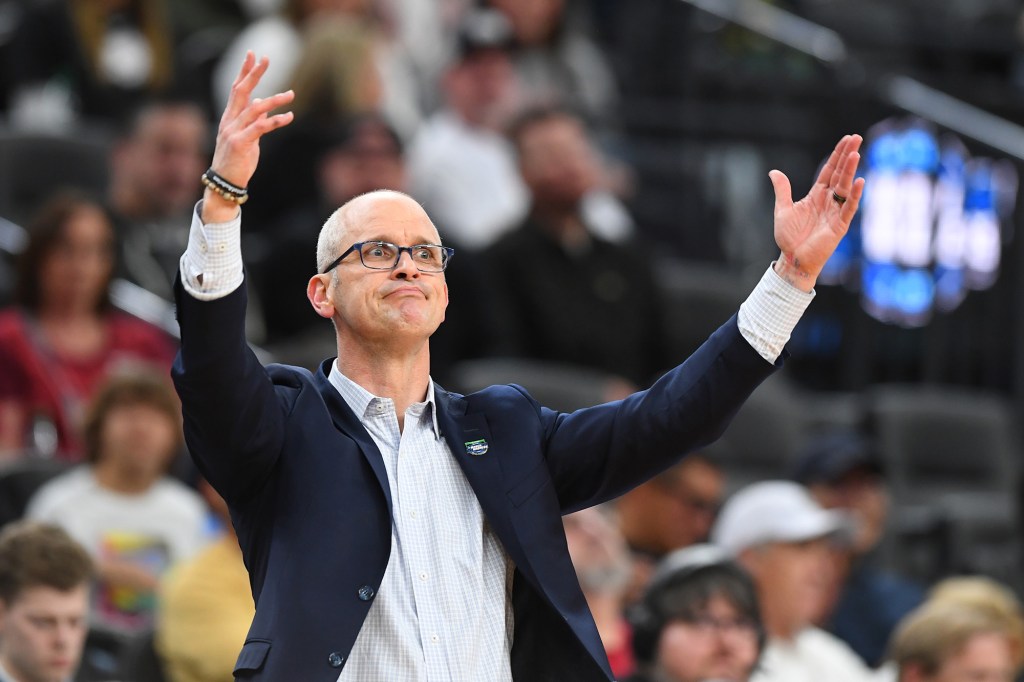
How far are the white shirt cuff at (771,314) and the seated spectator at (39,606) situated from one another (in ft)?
7.11

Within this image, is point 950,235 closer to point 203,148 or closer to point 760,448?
point 760,448

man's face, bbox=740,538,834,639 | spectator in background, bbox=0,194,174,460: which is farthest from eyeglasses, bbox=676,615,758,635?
spectator in background, bbox=0,194,174,460

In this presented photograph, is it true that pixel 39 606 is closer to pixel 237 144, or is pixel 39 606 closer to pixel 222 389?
pixel 222 389

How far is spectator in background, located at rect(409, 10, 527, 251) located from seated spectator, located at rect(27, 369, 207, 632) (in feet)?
7.96

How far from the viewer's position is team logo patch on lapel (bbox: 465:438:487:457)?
3.20 m

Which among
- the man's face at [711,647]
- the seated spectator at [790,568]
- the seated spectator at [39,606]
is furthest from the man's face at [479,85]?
the seated spectator at [39,606]

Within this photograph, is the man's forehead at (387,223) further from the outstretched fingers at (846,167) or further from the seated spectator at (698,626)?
the seated spectator at (698,626)

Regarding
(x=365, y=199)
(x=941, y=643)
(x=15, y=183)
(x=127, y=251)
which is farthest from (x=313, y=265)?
(x=365, y=199)

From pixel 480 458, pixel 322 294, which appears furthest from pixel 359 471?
pixel 322 294

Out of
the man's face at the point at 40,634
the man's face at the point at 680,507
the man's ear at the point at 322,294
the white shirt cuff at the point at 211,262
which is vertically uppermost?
the man's face at the point at 680,507

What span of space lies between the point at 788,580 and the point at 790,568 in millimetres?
42

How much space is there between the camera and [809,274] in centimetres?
323

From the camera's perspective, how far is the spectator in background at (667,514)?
6.57 m

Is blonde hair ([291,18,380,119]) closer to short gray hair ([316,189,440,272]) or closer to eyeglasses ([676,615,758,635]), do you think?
eyeglasses ([676,615,758,635])
